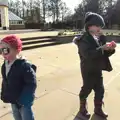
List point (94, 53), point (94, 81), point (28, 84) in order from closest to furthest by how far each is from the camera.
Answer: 1. point (28, 84)
2. point (94, 53)
3. point (94, 81)

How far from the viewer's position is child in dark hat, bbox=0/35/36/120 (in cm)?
178

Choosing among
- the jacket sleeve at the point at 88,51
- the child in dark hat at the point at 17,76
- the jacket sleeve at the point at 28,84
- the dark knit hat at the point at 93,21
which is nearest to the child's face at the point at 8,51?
the child in dark hat at the point at 17,76

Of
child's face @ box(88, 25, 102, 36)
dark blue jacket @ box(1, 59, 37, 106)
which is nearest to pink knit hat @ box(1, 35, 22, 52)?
dark blue jacket @ box(1, 59, 37, 106)

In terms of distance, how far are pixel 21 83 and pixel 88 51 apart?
86 cm

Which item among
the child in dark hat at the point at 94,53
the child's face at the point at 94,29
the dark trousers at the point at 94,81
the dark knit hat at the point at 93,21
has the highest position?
the dark knit hat at the point at 93,21

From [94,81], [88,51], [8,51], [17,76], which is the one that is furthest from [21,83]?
[94,81]

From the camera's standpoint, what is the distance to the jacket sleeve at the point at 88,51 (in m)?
2.18

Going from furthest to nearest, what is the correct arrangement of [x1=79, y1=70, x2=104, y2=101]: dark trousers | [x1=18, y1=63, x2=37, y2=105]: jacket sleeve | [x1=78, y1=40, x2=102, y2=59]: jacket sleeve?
1. [x1=79, y1=70, x2=104, y2=101]: dark trousers
2. [x1=78, y1=40, x2=102, y2=59]: jacket sleeve
3. [x1=18, y1=63, x2=37, y2=105]: jacket sleeve

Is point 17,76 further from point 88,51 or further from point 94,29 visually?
point 94,29

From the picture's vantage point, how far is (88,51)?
2209 millimetres

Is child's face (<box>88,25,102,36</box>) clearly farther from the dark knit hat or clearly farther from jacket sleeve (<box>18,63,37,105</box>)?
jacket sleeve (<box>18,63,37,105</box>)

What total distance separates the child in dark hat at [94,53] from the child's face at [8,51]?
85 centimetres

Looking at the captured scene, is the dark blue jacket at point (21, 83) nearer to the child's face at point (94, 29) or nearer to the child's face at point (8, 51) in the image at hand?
the child's face at point (8, 51)

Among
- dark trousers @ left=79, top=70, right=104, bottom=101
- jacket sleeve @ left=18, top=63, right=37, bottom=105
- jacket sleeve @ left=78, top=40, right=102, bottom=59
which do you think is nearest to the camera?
jacket sleeve @ left=18, top=63, right=37, bottom=105
